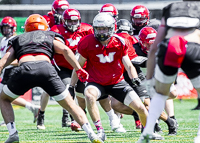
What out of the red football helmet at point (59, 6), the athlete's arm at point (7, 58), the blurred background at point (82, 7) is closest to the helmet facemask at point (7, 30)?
the red football helmet at point (59, 6)

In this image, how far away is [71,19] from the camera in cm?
719

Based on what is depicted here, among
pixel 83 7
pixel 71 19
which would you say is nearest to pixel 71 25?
pixel 71 19

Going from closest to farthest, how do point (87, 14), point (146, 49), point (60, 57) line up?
point (146, 49), point (60, 57), point (87, 14)

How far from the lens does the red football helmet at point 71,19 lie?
7176mm

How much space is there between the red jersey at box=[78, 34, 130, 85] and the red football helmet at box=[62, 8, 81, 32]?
150 cm

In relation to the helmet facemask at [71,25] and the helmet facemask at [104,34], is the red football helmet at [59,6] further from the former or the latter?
the helmet facemask at [104,34]

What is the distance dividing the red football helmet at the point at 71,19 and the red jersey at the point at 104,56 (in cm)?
150

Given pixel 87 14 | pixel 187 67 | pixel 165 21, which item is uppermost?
pixel 165 21

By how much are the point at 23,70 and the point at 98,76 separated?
126 cm

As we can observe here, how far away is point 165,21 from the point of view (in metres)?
3.99

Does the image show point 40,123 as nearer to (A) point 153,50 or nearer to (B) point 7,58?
(B) point 7,58

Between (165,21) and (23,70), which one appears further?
(23,70)

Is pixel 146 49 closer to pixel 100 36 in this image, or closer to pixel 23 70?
pixel 100 36

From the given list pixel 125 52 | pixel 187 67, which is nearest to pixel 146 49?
pixel 125 52
